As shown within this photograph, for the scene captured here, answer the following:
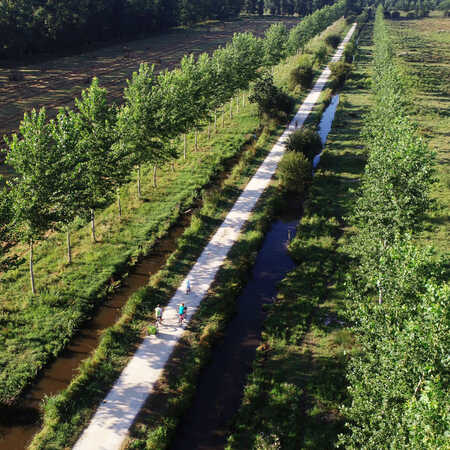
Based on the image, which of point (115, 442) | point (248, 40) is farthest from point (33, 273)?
point (248, 40)

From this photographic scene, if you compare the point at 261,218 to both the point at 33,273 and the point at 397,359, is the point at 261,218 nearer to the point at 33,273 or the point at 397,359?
the point at 33,273

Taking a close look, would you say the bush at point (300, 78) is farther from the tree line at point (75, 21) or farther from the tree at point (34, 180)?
the tree at point (34, 180)

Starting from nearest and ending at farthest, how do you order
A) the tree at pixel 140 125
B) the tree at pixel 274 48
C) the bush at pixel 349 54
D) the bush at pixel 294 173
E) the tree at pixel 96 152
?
the tree at pixel 96 152 < the tree at pixel 140 125 < the bush at pixel 294 173 < the tree at pixel 274 48 < the bush at pixel 349 54

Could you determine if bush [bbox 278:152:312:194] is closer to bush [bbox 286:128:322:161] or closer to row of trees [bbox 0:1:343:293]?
bush [bbox 286:128:322:161]

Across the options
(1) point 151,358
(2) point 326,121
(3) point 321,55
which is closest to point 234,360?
(1) point 151,358

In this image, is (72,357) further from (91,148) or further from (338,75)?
(338,75)

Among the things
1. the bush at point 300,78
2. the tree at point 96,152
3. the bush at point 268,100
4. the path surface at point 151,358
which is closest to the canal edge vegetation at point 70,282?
the tree at point 96,152
